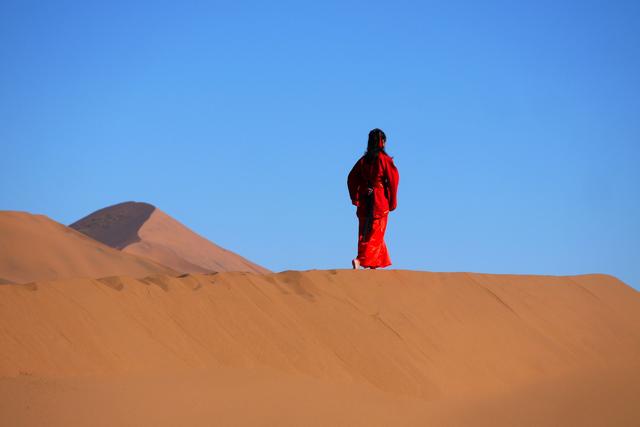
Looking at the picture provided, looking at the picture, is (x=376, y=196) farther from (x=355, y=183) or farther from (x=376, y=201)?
(x=355, y=183)

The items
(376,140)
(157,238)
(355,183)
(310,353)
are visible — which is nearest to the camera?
(310,353)

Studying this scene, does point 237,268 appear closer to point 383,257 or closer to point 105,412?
point 383,257

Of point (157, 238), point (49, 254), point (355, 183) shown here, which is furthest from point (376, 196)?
point (157, 238)

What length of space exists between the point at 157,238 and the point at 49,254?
11616 millimetres

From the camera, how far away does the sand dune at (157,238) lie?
3475cm

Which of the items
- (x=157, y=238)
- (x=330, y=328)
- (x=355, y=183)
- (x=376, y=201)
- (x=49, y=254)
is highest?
(x=157, y=238)

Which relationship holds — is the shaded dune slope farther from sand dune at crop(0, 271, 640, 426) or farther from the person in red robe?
the person in red robe

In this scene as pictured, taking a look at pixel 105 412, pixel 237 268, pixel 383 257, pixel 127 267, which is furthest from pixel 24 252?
pixel 105 412

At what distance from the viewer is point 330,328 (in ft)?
24.3

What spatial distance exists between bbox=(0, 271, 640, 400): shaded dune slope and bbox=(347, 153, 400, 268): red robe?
92 centimetres

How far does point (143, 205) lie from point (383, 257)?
101 ft

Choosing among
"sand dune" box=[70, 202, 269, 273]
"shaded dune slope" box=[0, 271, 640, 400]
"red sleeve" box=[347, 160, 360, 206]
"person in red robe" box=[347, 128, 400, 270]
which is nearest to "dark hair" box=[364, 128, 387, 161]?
"person in red robe" box=[347, 128, 400, 270]

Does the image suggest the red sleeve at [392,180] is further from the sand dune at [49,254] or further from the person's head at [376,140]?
the sand dune at [49,254]

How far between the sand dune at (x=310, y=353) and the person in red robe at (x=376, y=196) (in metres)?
0.95
